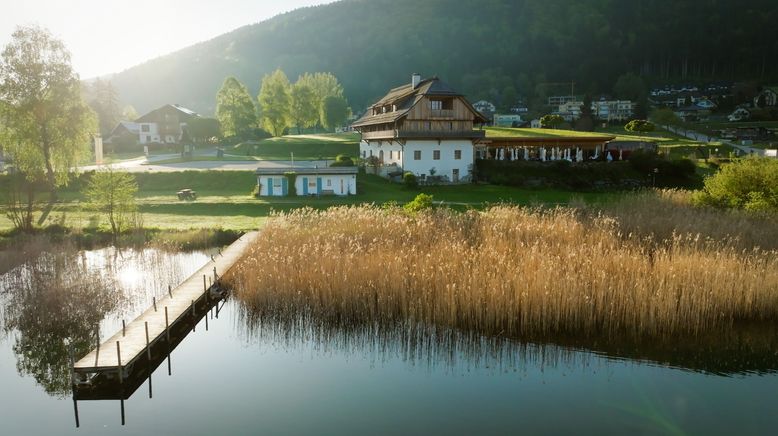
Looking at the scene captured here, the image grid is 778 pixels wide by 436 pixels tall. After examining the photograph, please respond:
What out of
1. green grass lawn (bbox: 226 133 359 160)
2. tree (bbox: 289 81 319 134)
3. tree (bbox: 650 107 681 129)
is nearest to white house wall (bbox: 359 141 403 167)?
green grass lawn (bbox: 226 133 359 160)

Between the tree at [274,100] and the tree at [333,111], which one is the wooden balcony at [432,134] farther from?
the tree at [333,111]

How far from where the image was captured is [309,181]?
38.6 metres

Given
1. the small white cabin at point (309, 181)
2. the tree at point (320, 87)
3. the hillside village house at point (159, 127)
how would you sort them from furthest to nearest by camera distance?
the tree at point (320, 87), the hillside village house at point (159, 127), the small white cabin at point (309, 181)

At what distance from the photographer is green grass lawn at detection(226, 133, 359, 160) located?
61.6 metres

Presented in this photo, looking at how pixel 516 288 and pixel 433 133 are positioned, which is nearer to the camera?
pixel 516 288

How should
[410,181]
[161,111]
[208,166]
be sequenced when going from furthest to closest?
1. [161,111]
2. [208,166]
3. [410,181]

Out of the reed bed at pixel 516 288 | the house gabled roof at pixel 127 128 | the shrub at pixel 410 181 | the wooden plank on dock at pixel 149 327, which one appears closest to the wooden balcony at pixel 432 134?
the shrub at pixel 410 181

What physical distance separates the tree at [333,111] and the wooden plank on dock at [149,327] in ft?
225

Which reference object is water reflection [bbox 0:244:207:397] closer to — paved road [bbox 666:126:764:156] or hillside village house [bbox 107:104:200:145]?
hillside village house [bbox 107:104:200:145]

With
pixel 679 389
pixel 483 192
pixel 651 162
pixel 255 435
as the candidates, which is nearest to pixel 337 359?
pixel 255 435

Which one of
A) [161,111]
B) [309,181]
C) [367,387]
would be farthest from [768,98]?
[367,387]

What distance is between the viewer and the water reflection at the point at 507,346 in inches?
495

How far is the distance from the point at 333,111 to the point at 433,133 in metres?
44.6

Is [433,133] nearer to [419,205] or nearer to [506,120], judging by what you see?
[419,205]
